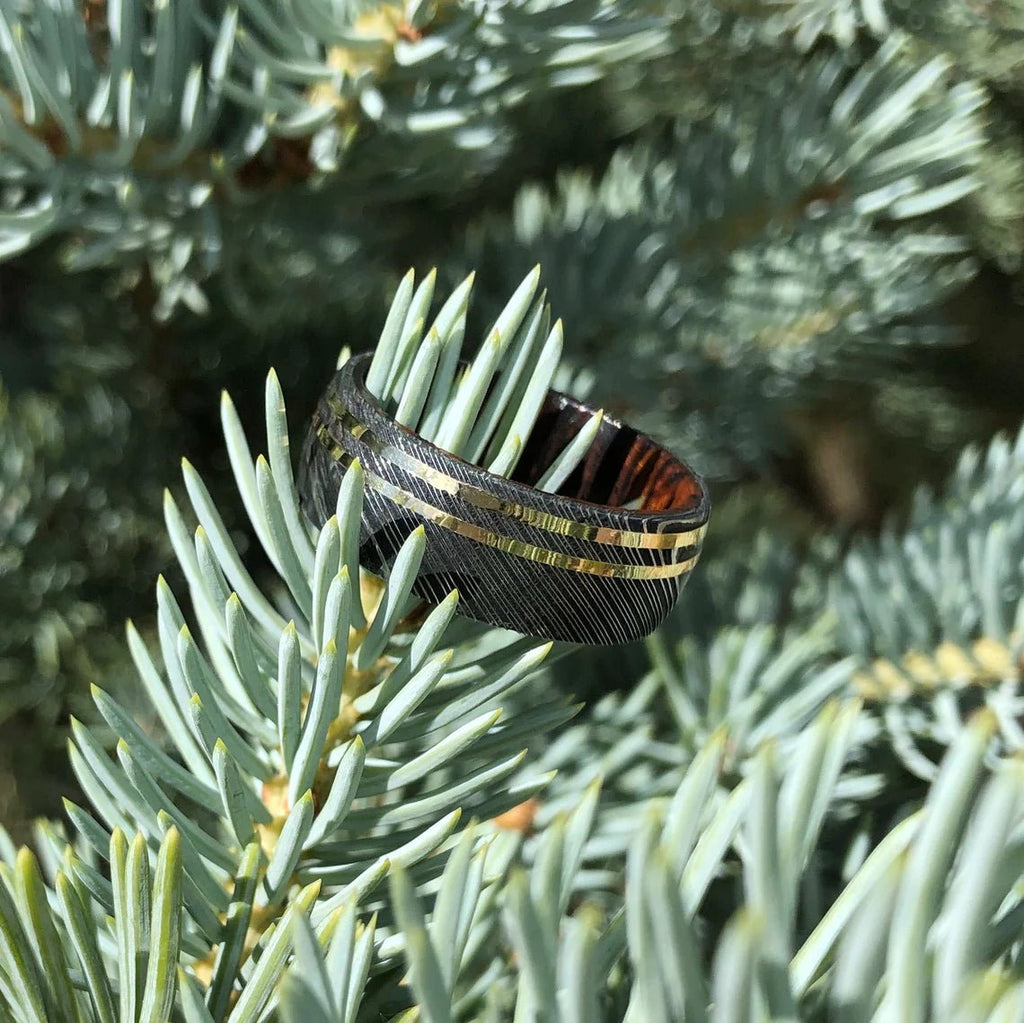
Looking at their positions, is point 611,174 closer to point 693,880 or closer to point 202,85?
point 202,85

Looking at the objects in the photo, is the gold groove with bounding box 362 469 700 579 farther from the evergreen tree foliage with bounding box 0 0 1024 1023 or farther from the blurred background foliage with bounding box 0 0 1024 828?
the blurred background foliage with bounding box 0 0 1024 828

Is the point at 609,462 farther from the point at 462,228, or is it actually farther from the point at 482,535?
the point at 462,228

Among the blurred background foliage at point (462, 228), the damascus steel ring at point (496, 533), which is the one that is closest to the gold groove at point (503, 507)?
the damascus steel ring at point (496, 533)

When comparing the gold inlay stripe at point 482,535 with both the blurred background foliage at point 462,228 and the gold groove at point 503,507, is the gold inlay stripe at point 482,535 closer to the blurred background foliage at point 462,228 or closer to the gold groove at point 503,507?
the gold groove at point 503,507

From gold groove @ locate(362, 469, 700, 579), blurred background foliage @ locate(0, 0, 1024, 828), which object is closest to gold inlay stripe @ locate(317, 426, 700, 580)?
gold groove @ locate(362, 469, 700, 579)

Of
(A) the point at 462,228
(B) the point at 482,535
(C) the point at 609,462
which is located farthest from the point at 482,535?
(A) the point at 462,228

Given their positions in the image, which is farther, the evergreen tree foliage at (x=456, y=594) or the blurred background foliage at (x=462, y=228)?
the blurred background foliage at (x=462, y=228)
